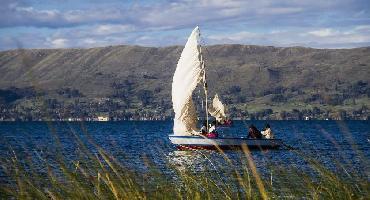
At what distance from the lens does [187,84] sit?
187 feet

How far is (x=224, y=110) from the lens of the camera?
10350 centimetres

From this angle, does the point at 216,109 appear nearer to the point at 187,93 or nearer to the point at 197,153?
the point at 187,93

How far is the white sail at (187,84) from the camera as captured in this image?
5681 centimetres

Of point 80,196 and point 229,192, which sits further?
point 229,192

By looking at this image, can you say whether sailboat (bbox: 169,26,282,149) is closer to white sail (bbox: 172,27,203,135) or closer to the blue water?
white sail (bbox: 172,27,203,135)

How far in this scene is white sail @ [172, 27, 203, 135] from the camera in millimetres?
56812

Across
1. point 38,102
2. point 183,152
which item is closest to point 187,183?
point 38,102

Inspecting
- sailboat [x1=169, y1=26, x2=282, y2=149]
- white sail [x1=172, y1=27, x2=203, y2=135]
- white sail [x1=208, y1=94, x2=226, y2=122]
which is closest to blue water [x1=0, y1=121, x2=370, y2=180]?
sailboat [x1=169, y1=26, x2=282, y2=149]

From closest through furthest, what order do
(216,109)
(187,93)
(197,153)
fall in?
(197,153)
(187,93)
(216,109)

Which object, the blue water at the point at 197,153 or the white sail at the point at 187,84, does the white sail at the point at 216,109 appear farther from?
the white sail at the point at 187,84

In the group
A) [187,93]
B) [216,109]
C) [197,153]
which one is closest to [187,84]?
[187,93]

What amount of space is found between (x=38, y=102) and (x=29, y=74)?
420 mm

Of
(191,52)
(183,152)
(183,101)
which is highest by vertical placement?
(191,52)

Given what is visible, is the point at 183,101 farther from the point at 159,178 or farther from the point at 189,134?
the point at 159,178
